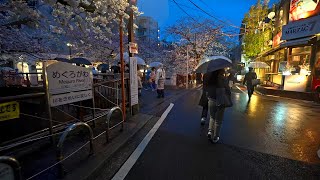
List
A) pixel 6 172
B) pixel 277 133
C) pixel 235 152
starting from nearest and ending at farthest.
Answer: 1. pixel 6 172
2. pixel 235 152
3. pixel 277 133

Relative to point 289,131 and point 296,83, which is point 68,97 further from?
point 296,83

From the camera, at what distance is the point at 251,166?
3.64 m

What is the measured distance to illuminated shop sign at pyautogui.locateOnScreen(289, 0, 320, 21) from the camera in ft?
43.8

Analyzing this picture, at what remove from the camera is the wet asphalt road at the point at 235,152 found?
3.41 m

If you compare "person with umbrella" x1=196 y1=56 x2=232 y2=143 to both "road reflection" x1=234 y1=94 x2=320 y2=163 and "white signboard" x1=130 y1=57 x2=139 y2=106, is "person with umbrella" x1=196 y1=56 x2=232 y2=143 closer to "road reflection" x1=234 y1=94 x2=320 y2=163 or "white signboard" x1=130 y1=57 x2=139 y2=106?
"road reflection" x1=234 y1=94 x2=320 y2=163

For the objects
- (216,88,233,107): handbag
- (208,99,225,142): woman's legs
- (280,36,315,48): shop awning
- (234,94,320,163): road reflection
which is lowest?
(234,94,320,163): road reflection

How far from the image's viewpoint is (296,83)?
13.3 meters

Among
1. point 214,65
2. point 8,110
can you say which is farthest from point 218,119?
point 8,110

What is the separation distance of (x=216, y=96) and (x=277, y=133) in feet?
8.18

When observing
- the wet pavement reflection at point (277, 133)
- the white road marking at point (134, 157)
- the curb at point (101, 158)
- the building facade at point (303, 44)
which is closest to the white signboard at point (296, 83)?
the building facade at point (303, 44)

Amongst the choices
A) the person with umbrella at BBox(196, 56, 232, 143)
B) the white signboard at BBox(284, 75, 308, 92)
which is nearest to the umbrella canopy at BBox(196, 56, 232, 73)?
the person with umbrella at BBox(196, 56, 232, 143)

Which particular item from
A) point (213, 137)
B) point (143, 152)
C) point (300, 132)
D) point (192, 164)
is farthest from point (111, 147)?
point (300, 132)

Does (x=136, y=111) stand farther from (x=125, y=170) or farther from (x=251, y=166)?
(x=251, y=166)

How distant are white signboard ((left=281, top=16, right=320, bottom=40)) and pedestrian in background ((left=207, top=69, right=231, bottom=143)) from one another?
12.1m
